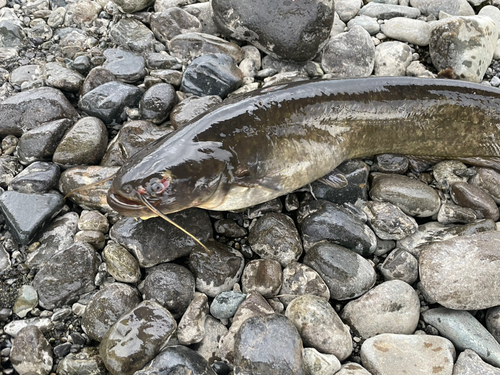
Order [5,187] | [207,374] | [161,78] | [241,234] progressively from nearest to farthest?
[207,374] < [241,234] < [5,187] < [161,78]

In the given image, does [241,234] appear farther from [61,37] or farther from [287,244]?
[61,37]

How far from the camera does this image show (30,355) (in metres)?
2.27

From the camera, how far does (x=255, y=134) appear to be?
2811mm

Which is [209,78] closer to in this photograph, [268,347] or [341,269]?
[341,269]

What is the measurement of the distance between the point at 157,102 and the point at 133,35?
50.0 inches

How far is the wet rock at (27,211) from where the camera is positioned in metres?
2.77

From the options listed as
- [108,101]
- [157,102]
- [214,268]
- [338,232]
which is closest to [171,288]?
[214,268]

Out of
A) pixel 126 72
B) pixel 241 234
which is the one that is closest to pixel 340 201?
pixel 241 234

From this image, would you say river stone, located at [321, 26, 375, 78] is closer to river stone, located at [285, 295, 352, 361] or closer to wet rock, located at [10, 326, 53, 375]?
river stone, located at [285, 295, 352, 361]

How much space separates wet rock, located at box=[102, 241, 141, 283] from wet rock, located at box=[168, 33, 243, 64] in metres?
2.22

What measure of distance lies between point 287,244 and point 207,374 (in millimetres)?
1015

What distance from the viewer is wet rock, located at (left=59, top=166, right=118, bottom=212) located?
117 inches

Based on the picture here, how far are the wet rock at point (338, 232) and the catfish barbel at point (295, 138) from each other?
317 millimetres

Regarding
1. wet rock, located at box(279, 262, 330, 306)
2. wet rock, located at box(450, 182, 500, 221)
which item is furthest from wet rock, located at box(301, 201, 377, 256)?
wet rock, located at box(450, 182, 500, 221)
